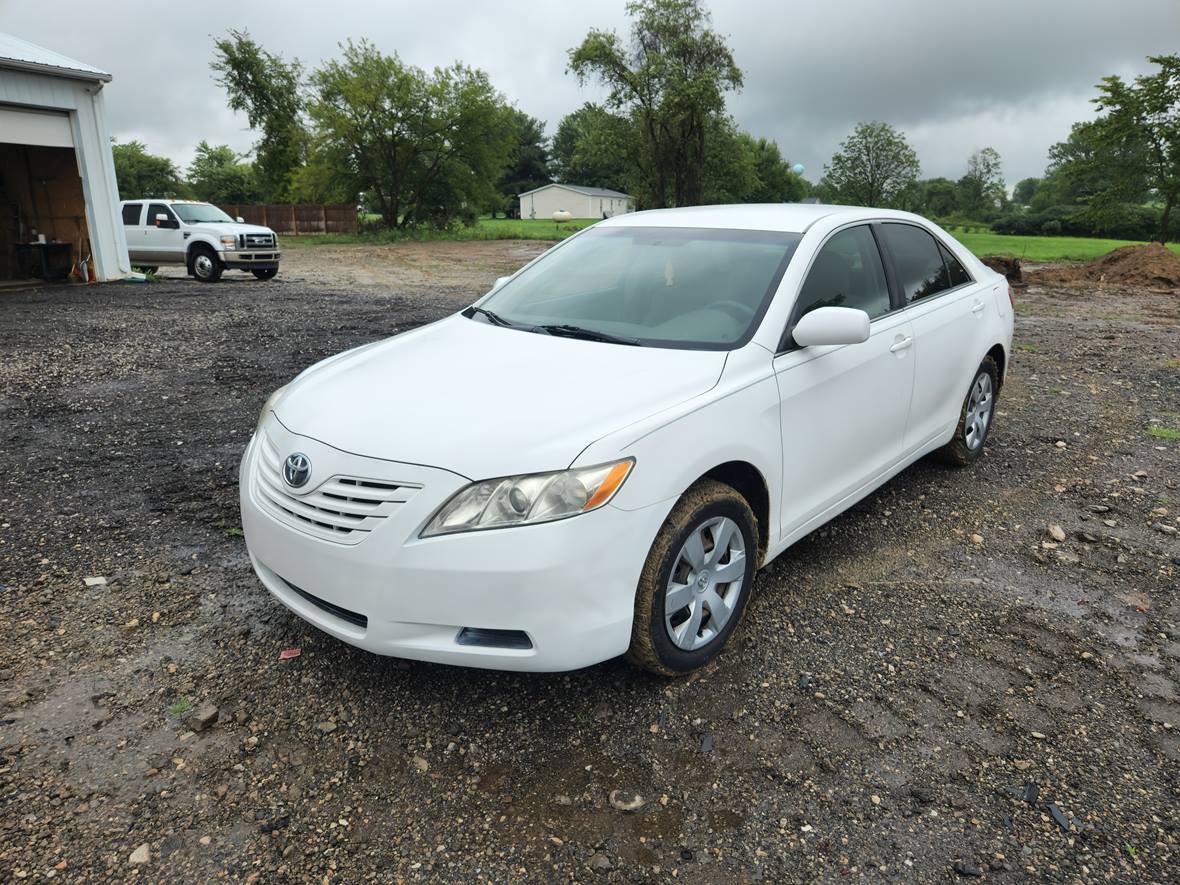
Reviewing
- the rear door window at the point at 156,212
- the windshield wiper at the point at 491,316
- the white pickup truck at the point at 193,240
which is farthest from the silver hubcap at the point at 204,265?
the windshield wiper at the point at 491,316

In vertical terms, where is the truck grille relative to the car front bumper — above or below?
above

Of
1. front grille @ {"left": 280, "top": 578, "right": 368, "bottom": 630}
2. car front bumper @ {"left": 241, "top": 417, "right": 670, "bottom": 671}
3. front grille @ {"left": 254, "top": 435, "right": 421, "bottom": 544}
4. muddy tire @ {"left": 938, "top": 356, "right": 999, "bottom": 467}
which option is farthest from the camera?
muddy tire @ {"left": 938, "top": 356, "right": 999, "bottom": 467}

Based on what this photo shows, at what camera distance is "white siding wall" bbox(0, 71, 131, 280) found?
1372 centimetres

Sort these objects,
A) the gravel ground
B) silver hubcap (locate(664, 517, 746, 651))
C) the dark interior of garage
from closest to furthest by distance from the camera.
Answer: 1. the gravel ground
2. silver hubcap (locate(664, 517, 746, 651))
3. the dark interior of garage

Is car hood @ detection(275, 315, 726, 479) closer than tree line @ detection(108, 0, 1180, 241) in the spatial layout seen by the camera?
Yes

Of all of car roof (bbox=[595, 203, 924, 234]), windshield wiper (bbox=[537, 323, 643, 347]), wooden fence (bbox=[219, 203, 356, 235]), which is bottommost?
windshield wiper (bbox=[537, 323, 643, 347])

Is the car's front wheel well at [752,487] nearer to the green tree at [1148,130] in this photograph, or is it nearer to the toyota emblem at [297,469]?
the toyota emblem at [297,469]

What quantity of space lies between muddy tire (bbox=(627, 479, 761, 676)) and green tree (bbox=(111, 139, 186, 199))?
86555mm

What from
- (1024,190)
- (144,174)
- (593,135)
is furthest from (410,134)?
(1024,190)

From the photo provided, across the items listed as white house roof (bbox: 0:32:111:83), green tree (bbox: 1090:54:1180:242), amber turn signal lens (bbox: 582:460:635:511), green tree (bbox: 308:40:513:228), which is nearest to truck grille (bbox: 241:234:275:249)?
white house roof (bbox: 0:32:111:83)

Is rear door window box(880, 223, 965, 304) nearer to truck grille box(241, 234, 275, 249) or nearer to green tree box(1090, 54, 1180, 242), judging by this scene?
truck grille box(241, 234, 275, 249)

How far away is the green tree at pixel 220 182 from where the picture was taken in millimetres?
64500

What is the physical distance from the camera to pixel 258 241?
18250mm

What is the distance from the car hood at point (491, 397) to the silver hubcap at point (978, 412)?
275 centimetres
